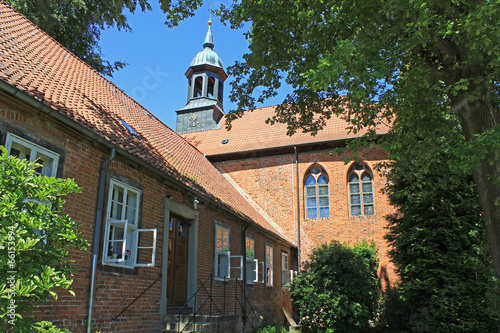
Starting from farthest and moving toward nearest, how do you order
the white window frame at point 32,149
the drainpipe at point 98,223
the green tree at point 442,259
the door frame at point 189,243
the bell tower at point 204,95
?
the bell tower at point 204,95 → the green tree at point 442,259 → the door frame at point 189,243 → the drainpipe at point 98,223 → the white window frame at point 32,149

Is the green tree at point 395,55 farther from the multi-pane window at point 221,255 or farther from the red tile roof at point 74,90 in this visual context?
the multi-pane window at point 221,255

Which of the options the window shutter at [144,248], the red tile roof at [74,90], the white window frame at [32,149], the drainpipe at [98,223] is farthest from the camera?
the window shutter at [144,248]

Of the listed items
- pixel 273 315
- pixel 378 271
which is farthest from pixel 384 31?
pixel 378 271

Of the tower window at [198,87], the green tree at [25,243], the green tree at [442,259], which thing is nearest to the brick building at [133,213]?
the green tree at [25,243]

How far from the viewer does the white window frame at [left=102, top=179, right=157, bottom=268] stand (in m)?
7.70

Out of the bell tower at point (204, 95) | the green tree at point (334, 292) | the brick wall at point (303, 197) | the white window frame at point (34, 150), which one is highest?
the bell tower at point (204, 95)

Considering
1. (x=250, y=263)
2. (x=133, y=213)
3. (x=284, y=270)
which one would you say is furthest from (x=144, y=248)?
(x=284, y=270)

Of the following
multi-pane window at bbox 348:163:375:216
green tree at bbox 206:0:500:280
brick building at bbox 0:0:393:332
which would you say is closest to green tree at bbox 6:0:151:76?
brick building at bbox 0:0:393:332

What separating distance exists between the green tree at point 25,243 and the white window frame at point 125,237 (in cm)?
358

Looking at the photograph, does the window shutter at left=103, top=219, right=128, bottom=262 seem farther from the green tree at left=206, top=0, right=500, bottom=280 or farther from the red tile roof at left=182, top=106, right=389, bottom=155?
the red tile roof at left=182, top=106, right=389, bottom=155

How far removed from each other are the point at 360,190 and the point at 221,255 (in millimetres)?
11057

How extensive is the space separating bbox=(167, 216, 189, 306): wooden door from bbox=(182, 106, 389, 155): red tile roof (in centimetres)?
1108

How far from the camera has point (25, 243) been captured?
354cm

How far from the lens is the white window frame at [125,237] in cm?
770
